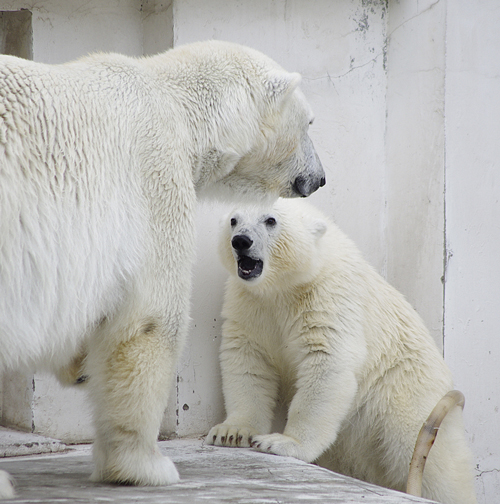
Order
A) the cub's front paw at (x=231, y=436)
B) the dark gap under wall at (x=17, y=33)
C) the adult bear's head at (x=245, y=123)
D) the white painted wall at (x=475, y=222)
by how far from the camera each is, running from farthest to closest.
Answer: the white painted wall at (x=475, y=222)
the dark gap under wall at (x=17, y=33)
the cub's front paw at (x=231, y=436)
the adult bear's head at (x=245, y=123)

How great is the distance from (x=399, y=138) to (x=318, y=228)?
90 cm

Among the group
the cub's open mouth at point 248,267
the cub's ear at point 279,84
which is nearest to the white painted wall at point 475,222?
the cub's open mouth at point 248,267

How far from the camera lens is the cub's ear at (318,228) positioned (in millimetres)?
3863

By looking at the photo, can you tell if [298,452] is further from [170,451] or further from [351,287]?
[351,287]

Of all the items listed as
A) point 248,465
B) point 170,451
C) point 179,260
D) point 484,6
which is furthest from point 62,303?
point 484,6

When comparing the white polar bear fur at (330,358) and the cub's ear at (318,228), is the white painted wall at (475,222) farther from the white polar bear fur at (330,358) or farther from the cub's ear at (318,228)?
the cub's ear at (318,228)

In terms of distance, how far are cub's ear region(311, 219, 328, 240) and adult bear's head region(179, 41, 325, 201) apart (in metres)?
1.16

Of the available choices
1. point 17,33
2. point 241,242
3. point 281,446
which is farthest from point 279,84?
point 17,33

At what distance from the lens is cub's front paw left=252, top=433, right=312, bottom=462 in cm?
333

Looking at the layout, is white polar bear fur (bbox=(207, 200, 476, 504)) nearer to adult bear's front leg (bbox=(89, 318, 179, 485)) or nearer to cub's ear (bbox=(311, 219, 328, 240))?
cub's ear (bbox=(311, 219, 328, 240))

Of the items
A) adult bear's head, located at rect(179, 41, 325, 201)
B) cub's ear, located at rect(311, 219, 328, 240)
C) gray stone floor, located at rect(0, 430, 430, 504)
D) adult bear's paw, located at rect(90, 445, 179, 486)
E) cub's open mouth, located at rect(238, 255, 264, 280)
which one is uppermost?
adult bear's head, located at rect(179, 41, 325, 201)

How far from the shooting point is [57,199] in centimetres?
191

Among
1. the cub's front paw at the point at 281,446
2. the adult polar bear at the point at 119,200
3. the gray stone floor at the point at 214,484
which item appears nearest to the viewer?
the adult polar bear at the point at 119,200

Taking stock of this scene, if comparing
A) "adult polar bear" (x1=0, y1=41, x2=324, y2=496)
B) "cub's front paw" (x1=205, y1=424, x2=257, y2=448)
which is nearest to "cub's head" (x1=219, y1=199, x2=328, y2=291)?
"cub's front paw" (x1=205, y1=424, x2=257, y2=448)
